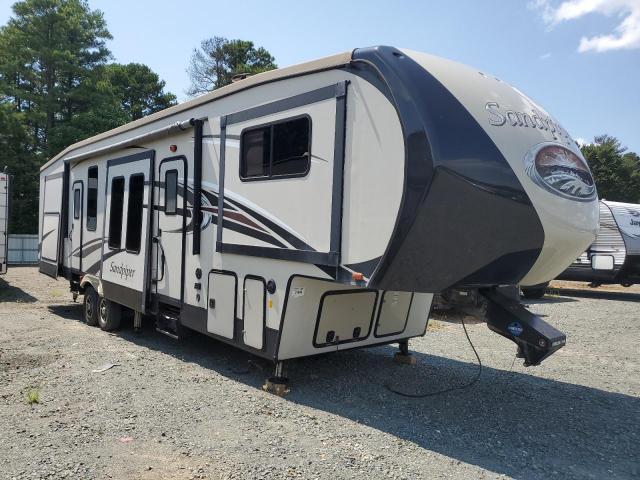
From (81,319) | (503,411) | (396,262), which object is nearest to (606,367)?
(503,411)

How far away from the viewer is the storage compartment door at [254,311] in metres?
5.02

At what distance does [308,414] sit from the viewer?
461 cm

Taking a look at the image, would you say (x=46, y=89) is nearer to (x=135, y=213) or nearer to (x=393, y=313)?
(x=135, y=213)

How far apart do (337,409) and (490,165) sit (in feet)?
8.56

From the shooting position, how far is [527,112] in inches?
166

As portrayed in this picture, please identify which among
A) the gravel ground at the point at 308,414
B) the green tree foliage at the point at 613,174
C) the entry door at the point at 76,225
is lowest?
the gravel ground at the point at 308,414

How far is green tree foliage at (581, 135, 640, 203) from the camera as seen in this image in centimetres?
3775

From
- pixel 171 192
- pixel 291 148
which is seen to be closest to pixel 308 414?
pixel 291 148

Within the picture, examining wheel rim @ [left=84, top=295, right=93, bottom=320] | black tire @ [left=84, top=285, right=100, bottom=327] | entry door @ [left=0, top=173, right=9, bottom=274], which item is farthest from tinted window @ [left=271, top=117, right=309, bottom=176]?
entry door @ [left=0, top=173, right=9, bottom=274]

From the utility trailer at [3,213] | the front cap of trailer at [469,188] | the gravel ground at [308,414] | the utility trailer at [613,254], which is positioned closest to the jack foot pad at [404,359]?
the gravel ground at [308,414]

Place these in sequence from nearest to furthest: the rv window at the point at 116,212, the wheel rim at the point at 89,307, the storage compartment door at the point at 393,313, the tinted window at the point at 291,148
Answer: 1. the tinted window at the point at 291,148
2. the storage compartment door at the point at 393,313
3. the rv window at the point at 116,212
4. the wheel rim at the point at 89,307

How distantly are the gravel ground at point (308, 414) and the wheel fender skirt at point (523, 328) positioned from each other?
0.73 m

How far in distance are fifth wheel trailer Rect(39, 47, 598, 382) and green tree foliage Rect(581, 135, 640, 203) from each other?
37778 millimetres

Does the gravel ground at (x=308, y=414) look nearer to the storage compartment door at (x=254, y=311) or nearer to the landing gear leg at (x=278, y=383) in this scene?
the landing gear leg at (x=278, y=383)
